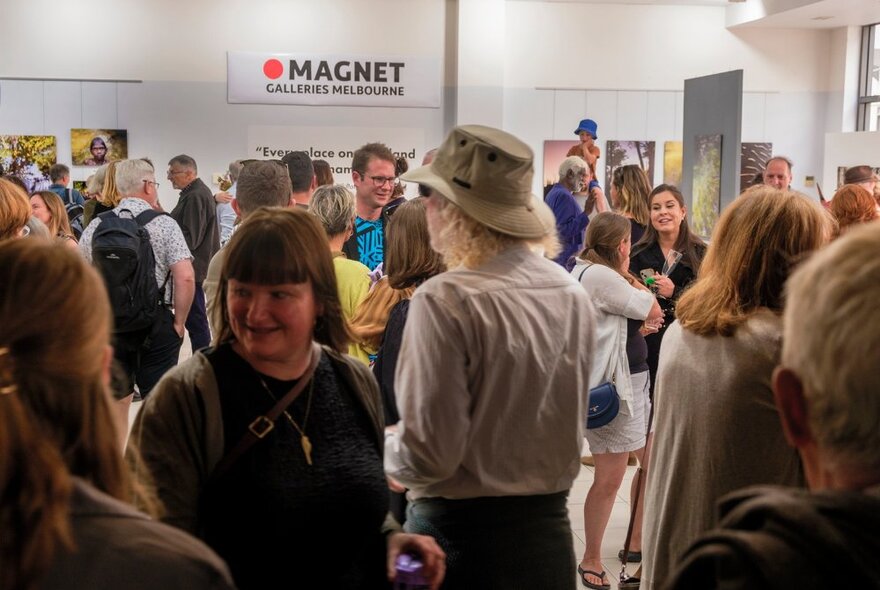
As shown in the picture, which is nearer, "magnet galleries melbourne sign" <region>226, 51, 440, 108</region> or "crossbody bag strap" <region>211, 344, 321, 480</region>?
"crossbody bag strap" <region>211, 344, 321, 480</region>

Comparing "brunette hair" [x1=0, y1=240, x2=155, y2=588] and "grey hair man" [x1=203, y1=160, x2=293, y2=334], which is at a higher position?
"grey hair man" [x1=203, y1=160, x2=293, y2=334]

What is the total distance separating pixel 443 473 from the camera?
2232mm

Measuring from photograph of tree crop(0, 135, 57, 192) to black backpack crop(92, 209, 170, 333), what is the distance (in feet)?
26.9

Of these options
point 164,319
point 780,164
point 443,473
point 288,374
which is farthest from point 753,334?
point 780,164

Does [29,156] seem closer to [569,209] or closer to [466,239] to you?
[569,209]

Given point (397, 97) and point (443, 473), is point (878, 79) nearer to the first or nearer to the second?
point (397, 97)

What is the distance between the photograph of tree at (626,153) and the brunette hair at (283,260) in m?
11.7

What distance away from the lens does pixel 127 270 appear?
499 cm

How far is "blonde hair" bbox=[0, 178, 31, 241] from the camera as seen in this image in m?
4.32

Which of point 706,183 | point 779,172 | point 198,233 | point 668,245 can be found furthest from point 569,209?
point 198,233

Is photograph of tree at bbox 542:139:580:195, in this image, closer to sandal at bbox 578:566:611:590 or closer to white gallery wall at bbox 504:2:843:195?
white gallery wall at bbox 504:2:843:195

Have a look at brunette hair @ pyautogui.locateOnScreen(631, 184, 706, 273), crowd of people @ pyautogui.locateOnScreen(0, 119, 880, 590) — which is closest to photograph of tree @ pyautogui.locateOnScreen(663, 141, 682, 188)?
brunette hair @ pyautogui.locateOnScreen(631, 184, 706, 273)

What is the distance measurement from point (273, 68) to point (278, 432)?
11.4 meters

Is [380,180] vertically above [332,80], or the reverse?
[332,80]
